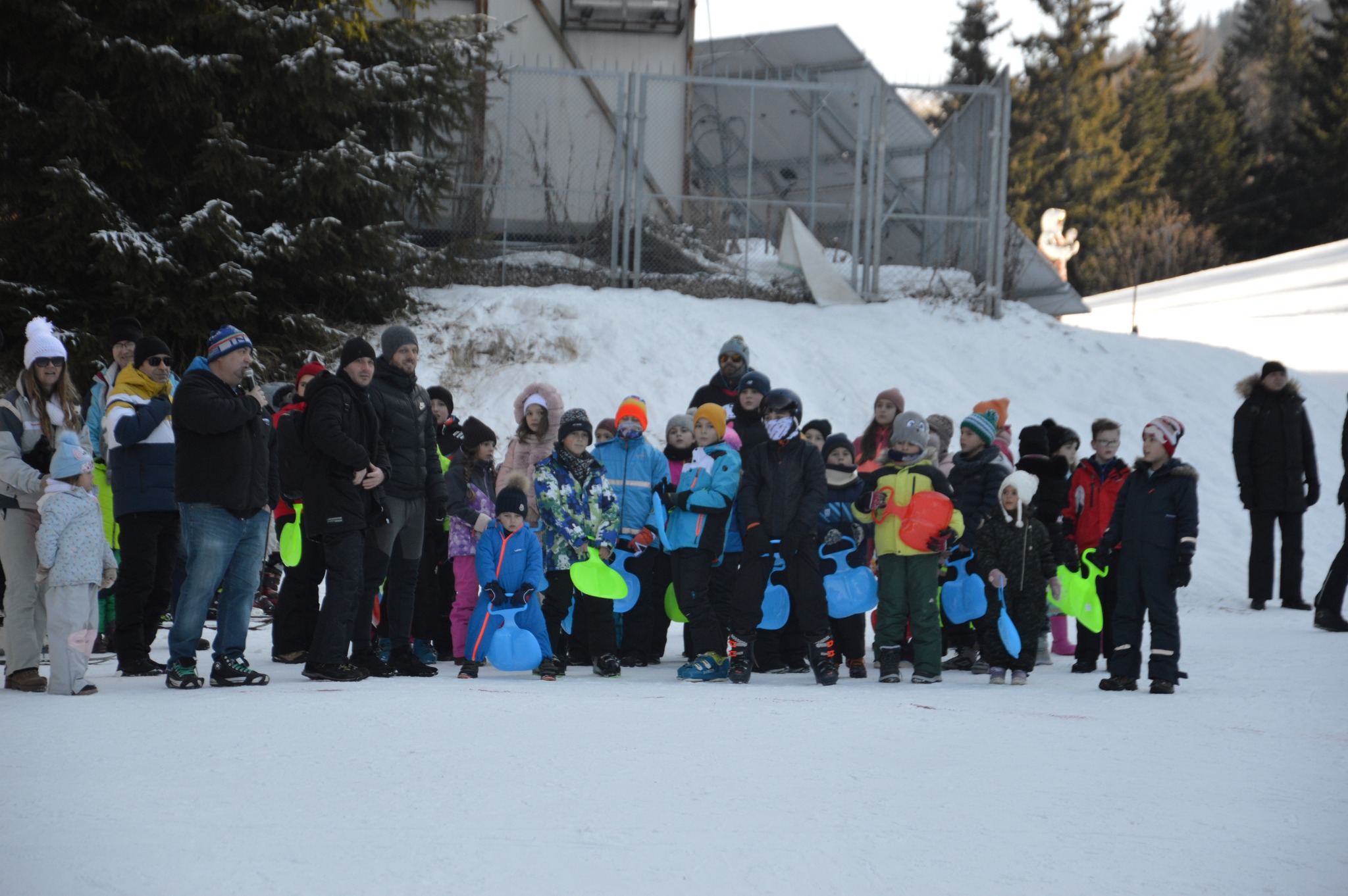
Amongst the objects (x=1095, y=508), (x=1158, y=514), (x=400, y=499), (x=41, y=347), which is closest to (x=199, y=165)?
(x=41, y=347)

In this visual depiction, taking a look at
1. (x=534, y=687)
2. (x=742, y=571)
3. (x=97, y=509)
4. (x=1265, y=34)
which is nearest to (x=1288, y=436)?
(x=742, y=571)

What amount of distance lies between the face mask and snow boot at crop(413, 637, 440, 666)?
2.63 metres

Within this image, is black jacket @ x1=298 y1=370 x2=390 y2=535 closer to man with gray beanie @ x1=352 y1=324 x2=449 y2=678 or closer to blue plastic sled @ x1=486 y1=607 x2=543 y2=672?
man with gray beanie @ x1=352 y1=324 x2=449 y2=678

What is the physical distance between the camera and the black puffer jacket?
7.57m

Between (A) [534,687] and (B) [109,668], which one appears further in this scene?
(B) [109,668]

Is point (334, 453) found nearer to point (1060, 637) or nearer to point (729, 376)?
point (729, 376)

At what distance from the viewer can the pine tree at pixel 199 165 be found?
12.2 meters

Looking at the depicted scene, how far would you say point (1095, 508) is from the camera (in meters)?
7.93

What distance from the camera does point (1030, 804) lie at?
4.12 metres

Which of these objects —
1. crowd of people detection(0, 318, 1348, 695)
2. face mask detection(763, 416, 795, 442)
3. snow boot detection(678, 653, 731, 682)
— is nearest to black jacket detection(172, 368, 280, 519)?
crowd of people detection(0, 318, 1348, 695)

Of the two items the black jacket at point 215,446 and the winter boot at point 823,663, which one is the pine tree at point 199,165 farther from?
the winter boot at point 823,663

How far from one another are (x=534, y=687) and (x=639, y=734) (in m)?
1.54

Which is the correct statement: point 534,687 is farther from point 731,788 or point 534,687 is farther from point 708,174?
point 708,174

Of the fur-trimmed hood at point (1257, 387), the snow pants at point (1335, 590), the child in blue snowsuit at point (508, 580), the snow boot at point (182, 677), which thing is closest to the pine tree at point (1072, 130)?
the fur-trimmed hood at point (1257, 387)
